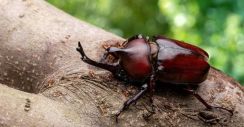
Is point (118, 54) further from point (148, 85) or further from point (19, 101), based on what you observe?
point (19, 101)

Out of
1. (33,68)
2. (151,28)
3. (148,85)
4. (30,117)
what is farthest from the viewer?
(151,28)

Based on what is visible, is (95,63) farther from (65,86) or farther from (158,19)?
(158,19)

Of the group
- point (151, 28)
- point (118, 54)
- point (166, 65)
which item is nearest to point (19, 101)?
point (118, 54)

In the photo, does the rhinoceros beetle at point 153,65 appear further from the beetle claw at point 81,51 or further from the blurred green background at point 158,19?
the blurred green background at point 158,19

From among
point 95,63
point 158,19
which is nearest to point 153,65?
point 95,63

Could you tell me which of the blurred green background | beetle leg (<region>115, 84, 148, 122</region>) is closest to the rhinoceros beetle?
beetle leg (<region>115, 84, 148, 122</region>)

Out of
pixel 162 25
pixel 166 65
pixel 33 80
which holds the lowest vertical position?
Result: pixel 162 25

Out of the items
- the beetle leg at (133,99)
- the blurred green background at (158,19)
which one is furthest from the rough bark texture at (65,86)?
the blurred green background at (158,19)

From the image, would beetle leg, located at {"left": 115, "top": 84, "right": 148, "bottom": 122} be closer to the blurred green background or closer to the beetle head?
the beetle head
